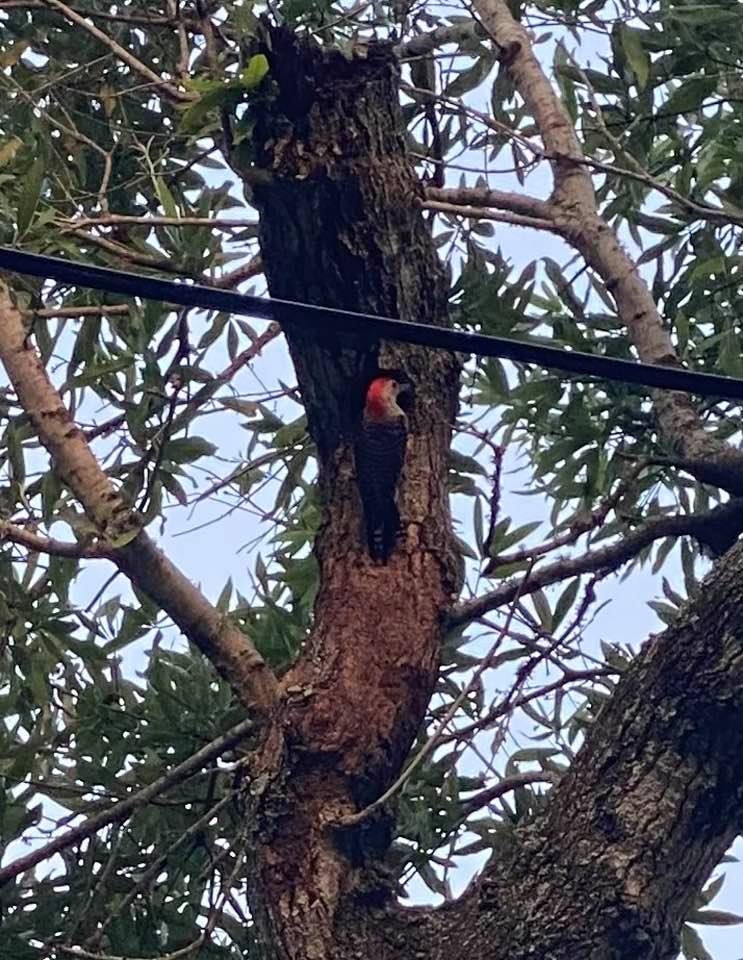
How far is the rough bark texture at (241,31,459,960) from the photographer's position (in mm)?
2617

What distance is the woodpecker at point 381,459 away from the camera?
2811mm

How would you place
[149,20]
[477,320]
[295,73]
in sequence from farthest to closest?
[149,20] < [477,320] < [295,73]

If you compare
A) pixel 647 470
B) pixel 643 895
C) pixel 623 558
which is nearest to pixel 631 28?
pixel 647 470

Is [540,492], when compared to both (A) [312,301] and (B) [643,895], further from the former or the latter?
(B) [643,895]

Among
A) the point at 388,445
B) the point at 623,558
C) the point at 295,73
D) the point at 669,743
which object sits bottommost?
the point at 669,743

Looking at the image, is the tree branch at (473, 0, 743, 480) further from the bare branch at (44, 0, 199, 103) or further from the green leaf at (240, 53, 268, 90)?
the green leaf at (240, 53, 268, 90)

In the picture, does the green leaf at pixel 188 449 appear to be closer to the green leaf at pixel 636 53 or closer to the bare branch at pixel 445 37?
the bare branch at pixel 445 37

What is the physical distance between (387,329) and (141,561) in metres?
1.15

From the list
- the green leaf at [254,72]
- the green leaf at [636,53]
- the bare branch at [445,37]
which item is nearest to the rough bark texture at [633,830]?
the green leaf at [254,72]

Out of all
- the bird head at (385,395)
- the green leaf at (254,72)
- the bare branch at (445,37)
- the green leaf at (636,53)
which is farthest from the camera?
the bare branch at (445,37)

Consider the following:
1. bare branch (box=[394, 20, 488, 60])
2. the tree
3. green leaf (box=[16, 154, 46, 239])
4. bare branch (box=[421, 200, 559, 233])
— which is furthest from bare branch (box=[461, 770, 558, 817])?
bare branch (box=[394, 20, 488, 60])

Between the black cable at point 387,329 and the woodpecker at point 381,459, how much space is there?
0.82 m

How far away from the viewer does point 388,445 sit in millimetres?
2875

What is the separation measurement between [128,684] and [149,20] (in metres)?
1.52
